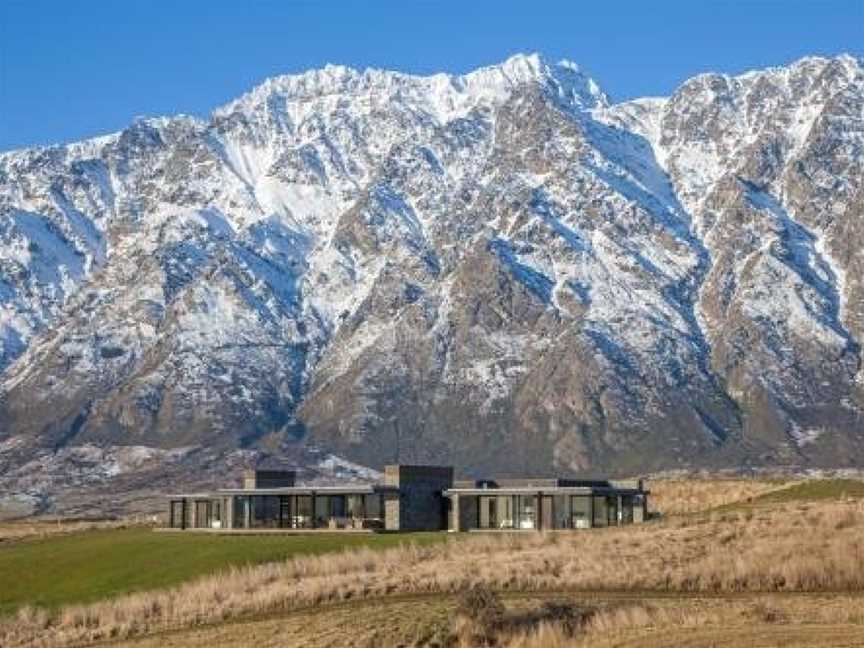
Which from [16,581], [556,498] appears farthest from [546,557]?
[556,498]

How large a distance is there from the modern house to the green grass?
49.1 ft

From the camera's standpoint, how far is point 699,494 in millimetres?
128875

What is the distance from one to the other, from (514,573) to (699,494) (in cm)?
6735

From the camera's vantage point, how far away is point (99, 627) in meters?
62.9

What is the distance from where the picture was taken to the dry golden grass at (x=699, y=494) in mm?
116312

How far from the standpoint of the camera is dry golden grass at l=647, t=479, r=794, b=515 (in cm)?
11631

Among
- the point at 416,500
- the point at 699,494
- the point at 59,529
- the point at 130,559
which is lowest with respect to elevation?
the point at 130,559

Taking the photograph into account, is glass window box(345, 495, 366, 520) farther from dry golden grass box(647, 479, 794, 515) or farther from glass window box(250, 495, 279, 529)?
dry golden grass box(647, 479, 794, 515)

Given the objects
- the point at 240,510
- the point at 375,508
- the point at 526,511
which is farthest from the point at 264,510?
the point at 526,511

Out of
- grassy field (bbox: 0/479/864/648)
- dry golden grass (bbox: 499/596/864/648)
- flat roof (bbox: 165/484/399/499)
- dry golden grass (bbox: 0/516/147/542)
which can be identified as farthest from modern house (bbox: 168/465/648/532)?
dry golden grass (bbox: 499/596/864/648)

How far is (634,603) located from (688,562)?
10.7 meters

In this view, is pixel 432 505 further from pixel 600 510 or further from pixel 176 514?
pixel 176 514

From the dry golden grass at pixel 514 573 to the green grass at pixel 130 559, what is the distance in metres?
6.56

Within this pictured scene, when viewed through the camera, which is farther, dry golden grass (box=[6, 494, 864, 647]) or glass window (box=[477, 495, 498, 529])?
glass window (box=[477, 495, 498, 529])
